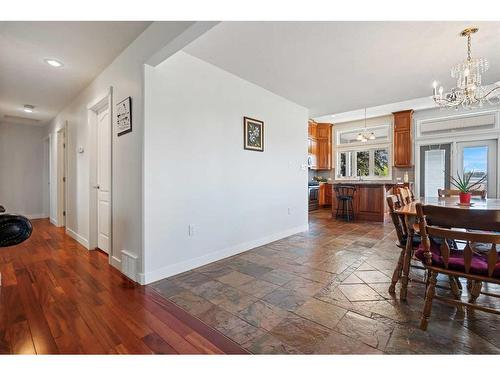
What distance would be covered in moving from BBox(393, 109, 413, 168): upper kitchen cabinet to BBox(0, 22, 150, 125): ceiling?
21.5ft

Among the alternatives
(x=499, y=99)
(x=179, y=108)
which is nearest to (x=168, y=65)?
(x=179, y=108)

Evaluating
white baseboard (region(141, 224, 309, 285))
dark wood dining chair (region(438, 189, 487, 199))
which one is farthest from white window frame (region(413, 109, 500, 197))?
white baseboard (region(141, 224, 309, 285))

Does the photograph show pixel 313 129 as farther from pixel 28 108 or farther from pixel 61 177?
pixel 28 108

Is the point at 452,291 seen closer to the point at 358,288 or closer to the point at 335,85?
the point at 358,288

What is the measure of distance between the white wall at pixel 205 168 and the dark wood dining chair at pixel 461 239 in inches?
82.0

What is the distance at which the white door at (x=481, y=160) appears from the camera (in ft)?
17.6

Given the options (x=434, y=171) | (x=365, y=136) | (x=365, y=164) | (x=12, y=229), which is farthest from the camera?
(x=365, y=164)

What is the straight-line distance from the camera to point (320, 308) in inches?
72.0

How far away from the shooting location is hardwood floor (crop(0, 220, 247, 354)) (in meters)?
1.41

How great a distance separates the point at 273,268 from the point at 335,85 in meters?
2.75

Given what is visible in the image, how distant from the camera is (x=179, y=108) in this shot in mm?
2582

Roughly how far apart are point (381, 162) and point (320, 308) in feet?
21.3

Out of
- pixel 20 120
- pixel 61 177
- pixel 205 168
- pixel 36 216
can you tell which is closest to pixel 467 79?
pixel 205 168

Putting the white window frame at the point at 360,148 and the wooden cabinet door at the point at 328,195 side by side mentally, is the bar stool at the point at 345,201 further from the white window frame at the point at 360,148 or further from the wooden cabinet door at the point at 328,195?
the white window frame at the point at 360,148
